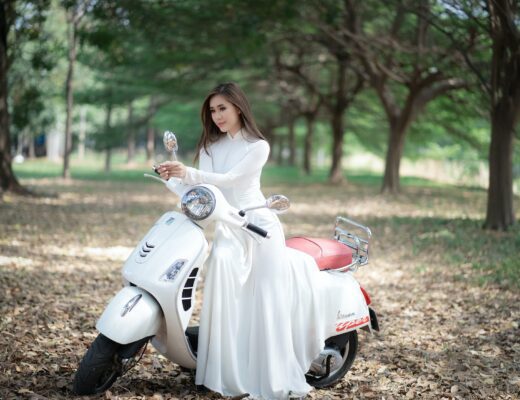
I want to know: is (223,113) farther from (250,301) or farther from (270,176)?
(270,176)

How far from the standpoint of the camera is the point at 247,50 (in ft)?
49.8

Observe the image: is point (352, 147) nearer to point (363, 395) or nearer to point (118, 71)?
point (118, 71)

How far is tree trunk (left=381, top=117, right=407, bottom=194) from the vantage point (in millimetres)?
18297

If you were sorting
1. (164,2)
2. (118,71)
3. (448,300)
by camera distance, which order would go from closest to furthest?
(448,300) → (164,2) → (118,71)

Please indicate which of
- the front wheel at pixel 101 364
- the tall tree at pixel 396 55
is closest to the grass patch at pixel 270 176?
the tall tree at pixel 396 55

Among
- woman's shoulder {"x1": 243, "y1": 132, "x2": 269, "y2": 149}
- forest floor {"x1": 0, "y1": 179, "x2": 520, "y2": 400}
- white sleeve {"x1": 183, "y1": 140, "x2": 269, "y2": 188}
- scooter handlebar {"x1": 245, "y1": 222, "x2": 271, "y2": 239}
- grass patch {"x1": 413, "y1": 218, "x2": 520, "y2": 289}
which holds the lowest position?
forest floor {"x1": 0, "y1": 179, "x2": 520, "y2": 400}

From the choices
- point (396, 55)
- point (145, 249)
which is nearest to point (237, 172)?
point (145, 249)

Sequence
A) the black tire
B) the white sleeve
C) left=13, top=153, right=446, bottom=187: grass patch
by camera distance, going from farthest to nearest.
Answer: left=13, top=153, right=446, bottom=187: grass patch
the black tire
the white sleeve

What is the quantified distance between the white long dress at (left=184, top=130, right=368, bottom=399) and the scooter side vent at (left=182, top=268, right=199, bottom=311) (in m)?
0.10

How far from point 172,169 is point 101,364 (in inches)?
40.6

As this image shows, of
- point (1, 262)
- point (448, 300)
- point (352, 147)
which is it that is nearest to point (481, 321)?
point (448, 300)

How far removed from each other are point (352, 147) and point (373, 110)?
794 inches

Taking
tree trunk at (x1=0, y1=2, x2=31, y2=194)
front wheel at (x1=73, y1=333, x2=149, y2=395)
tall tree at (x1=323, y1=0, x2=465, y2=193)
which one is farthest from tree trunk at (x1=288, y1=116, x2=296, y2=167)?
front wheel at (x1=73, y1=333, x2=149, y2=395)

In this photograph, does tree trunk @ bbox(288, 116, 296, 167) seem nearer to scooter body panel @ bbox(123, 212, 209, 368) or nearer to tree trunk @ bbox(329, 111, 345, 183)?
tree trunk @ bbox(329, 111, 345, 183)
